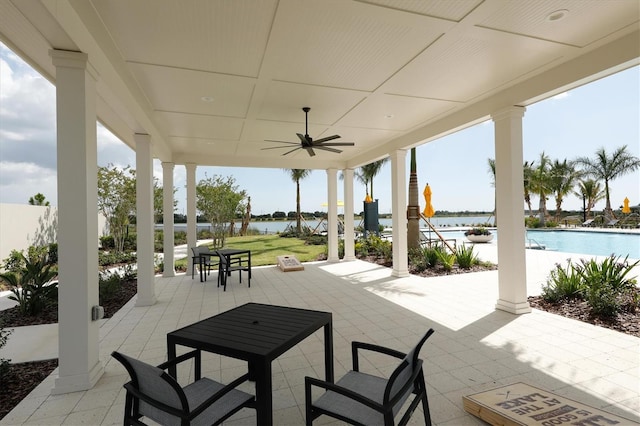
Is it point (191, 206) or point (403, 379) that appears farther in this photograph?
point (191, 206)

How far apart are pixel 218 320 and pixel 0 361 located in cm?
232

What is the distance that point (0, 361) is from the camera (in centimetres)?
302

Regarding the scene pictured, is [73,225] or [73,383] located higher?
[73,225]

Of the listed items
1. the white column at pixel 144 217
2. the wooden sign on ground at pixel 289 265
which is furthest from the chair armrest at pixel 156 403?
the wooden sign on ground at pixel 289 265

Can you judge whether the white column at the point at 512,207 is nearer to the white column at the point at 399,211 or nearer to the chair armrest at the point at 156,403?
the white column at the point at 399,211

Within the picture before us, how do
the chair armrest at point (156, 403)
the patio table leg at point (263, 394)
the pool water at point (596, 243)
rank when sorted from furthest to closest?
the pool water at point (596, 243) < the patio table leg at point (263, 394) < the chair armrest at point (156, 403)

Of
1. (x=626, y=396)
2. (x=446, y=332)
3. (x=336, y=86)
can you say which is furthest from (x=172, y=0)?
(x=626, y=396)

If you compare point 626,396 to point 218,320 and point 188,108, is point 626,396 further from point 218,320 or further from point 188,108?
point 188,108

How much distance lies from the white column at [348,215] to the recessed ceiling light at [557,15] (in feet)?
24.9

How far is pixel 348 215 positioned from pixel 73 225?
8.20m

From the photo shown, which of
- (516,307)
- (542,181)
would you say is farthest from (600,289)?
(542,181)

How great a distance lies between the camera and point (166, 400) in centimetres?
168

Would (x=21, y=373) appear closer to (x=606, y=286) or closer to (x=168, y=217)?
(x=168, y=217)

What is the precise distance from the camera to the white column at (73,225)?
9.18ft
